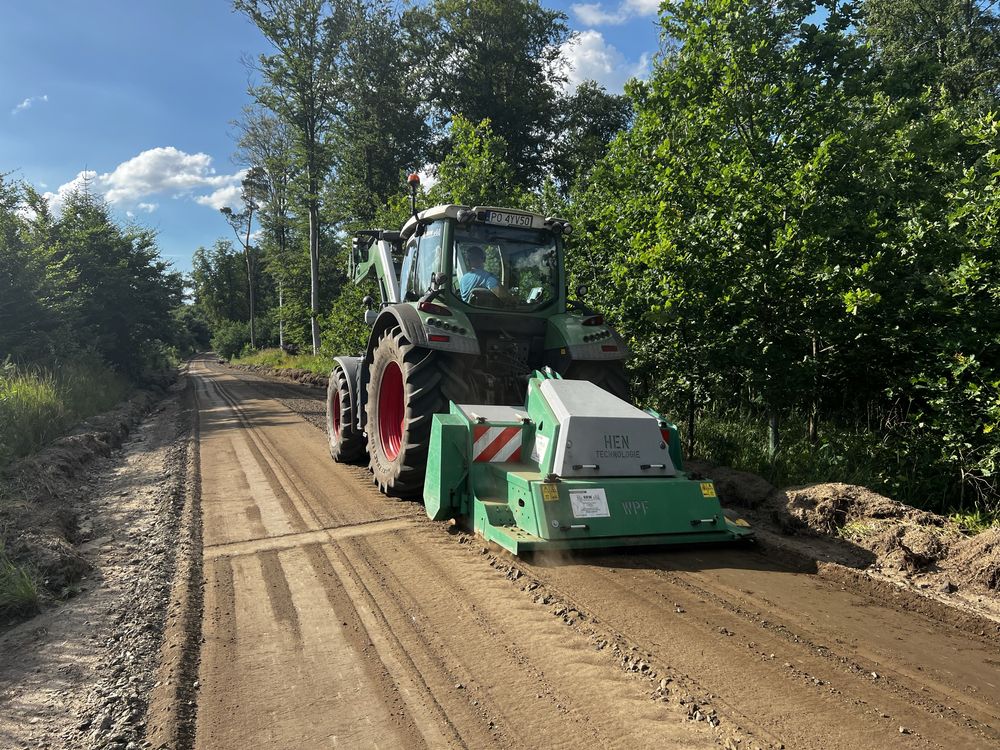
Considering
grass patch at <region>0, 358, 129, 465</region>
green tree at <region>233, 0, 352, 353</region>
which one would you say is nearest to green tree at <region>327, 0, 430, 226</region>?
green tree at <region>233, 0, 352, 353</region>

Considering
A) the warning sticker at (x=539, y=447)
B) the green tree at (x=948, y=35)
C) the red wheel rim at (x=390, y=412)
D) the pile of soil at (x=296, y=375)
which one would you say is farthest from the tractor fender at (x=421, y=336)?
the green tree at (x=948, y=35)

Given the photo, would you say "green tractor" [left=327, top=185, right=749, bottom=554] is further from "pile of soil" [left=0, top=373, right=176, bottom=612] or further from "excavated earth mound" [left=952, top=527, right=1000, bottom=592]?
"pile of soil" [left=0, top=373, right=176, bottom=612]

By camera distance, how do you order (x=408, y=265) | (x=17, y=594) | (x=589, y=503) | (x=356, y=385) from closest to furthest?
(x=17, y=594)
(x=589, y=503)
(x=408, y=265)
(x=356, y=385)

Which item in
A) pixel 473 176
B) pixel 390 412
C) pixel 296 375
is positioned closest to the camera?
pixel 390 412

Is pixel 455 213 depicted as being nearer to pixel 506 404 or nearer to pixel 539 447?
pixel 506 404

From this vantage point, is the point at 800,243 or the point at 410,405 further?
the point at 800,243

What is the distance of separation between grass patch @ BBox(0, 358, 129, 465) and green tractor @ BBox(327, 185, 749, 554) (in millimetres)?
4541

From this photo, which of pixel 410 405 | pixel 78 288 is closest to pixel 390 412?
pixel 410 405

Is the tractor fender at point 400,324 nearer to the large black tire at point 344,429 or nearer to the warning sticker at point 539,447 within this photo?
the large black tire at point 344,429

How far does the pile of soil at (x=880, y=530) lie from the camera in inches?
158

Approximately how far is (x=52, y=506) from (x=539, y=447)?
4851 millimetres

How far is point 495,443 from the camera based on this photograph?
4.76 meters

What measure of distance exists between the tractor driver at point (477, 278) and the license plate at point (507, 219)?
1.01ft

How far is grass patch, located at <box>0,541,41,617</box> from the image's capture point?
12.6ft
